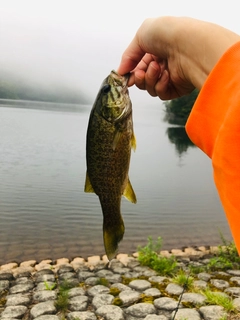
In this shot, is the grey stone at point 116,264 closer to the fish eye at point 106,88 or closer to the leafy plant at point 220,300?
the leafy plant at point 220,300

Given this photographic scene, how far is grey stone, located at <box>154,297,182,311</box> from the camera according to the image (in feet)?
16.1

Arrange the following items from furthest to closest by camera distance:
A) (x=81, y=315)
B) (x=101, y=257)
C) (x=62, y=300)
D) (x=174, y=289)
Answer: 1. (x=101, y=257)
2. (x=174, y=289)
3. (x=62, y=300)
4. (x=81, y=315)

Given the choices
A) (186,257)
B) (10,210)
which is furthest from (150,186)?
(186,257)

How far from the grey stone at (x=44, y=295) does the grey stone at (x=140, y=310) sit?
3.76 feet

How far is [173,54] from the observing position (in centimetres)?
227

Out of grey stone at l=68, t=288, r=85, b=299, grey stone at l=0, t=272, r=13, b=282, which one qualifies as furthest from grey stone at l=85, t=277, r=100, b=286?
grey stone at l=0, t=272, r=13, b=282

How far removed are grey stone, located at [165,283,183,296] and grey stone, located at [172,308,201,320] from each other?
59cm

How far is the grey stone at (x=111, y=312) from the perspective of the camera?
4684 millimetres

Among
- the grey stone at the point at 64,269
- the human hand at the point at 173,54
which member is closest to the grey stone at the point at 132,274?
the grey stone at the point at 64,269

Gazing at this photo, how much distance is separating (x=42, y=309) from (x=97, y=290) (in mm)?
908

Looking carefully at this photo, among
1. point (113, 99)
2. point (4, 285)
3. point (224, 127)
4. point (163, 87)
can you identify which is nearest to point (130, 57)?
point (163, 87)

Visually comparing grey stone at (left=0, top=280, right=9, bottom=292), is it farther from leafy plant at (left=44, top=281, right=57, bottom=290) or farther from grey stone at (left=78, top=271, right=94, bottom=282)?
grey stone at (left=78, top=271, right=94, bottom=282)

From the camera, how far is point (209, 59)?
169 cm

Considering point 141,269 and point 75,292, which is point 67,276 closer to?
point 75,292
